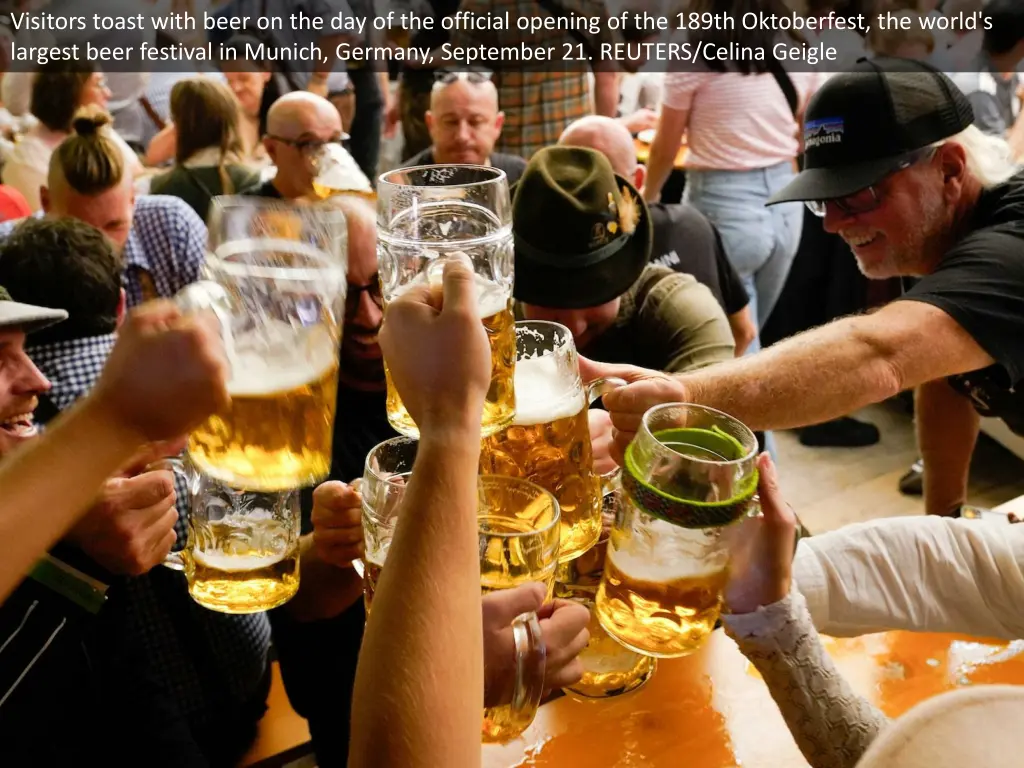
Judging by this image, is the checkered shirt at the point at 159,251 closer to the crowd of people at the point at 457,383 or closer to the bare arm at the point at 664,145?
the crowd of people at the point at 457,383

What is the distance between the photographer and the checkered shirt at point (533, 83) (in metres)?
3.09

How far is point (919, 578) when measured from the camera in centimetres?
114

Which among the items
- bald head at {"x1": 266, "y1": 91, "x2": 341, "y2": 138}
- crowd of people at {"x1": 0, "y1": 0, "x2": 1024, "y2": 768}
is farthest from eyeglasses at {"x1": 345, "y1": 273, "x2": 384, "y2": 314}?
bald head at {"x1": 266, "y1": 91, "x2": 341, "y2": 138}

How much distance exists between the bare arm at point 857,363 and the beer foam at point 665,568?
23.9 inches

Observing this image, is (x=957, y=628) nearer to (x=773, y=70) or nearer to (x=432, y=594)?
(x=432, y=594)

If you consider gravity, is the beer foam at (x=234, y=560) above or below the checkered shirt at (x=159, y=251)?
below

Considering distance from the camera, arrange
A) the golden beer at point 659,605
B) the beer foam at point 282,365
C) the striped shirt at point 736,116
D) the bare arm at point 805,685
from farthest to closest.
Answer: the striped shirt at point 736,116 < the bare arm at point 805,685 < the golden beer at point 659,605 < the beer foam at point 282,365

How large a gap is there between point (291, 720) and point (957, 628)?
1.17m

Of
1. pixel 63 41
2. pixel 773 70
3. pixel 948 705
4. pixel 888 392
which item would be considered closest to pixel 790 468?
pixel 773 70

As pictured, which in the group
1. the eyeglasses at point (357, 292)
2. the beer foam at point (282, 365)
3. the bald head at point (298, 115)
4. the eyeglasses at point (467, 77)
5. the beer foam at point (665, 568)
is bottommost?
the beer foam at point (665, 568)

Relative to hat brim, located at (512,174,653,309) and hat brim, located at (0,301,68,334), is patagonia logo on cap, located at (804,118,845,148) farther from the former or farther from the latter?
hat brim, located at (0,301,68,334)

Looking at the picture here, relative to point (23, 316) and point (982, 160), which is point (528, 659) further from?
point (982, 160)

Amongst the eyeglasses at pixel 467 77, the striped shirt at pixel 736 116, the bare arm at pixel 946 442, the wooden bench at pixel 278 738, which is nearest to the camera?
the wooden bench at pixel 278 738

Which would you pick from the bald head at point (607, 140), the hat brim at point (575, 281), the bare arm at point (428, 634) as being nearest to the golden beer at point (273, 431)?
the bare arm at point (428, 634)
